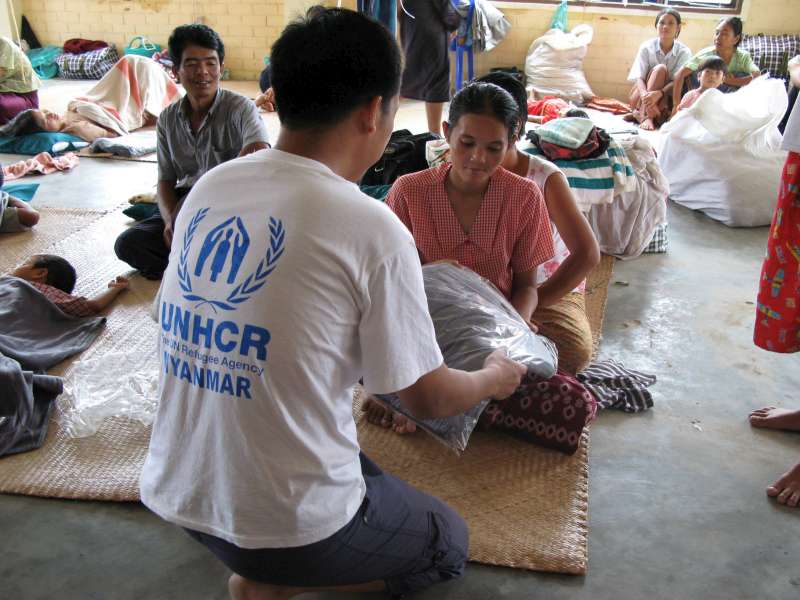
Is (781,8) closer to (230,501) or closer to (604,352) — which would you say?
(604,352)

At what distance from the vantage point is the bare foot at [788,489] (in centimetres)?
190

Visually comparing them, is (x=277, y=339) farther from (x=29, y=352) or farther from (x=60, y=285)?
(x=60, y=285)

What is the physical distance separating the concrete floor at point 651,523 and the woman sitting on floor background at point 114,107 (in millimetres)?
4298

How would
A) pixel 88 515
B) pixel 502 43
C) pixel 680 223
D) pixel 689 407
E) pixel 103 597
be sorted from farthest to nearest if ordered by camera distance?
1. pixel 502 43
2. pixel 680 223
3. pixel 689 407
4. pixel 88 515
5. pixel 103 597

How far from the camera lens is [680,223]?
417cm

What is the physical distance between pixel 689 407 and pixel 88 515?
1860 millimetres

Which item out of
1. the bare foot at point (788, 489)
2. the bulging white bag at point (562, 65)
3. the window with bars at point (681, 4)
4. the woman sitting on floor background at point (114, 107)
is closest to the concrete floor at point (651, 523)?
the bare foot at point (788, 489)

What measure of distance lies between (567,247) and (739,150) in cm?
240

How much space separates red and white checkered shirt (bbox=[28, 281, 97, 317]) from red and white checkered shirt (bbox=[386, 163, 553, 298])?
4.71 feet

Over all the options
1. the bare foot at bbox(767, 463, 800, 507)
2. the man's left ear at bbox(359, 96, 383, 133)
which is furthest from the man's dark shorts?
the bare foot at bbox(767, 463, 800, 507)

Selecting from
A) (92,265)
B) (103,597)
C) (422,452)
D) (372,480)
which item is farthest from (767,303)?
(92,265)


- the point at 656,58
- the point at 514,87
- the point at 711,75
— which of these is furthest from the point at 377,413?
the point at 656,58

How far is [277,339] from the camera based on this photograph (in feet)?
3.31

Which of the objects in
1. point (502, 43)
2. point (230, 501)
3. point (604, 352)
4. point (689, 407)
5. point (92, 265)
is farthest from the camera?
point (502, 43)
